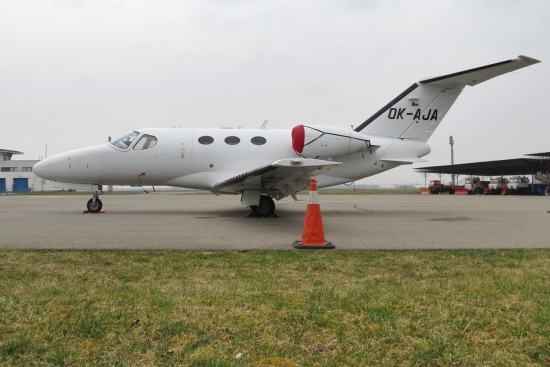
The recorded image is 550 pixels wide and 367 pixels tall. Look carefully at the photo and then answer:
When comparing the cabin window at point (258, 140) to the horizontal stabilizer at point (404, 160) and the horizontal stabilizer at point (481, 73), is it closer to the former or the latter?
the horizontal stabilizer at point (404, 160)

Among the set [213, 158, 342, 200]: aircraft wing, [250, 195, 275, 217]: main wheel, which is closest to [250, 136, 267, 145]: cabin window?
[213, 158, 342, 200]: aircraft wing

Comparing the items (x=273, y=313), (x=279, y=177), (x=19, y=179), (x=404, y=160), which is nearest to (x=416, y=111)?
(x=404, y=160)

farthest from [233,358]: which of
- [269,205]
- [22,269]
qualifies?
[269,205]

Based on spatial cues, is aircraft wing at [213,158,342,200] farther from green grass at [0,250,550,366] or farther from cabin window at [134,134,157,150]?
green grass at [0,250,550,366]

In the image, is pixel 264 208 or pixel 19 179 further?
pixel 19 179

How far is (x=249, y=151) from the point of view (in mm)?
13633

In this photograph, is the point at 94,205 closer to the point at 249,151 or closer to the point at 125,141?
the point at 125,141

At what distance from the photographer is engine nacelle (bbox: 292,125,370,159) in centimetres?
1245

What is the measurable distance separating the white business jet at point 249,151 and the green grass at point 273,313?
792 cm

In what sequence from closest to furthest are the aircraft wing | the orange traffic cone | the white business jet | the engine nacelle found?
the orange traffic cone, the aircraft wing, the engine nacelle, the white business jet

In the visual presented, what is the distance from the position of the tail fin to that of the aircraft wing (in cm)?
412

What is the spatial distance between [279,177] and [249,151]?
3006mm

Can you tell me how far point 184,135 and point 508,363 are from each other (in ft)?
40.8

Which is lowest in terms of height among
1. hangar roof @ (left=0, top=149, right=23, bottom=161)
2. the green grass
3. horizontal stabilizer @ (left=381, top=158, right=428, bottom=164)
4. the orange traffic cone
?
the green grass
